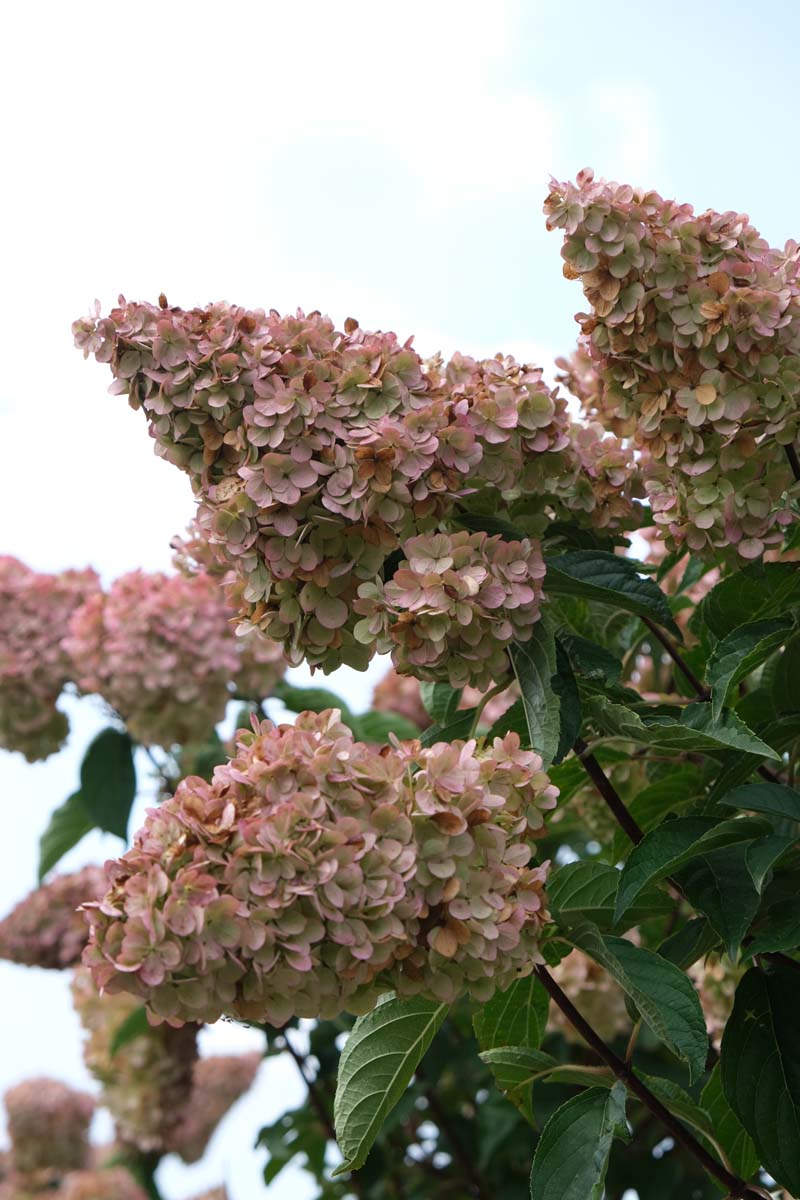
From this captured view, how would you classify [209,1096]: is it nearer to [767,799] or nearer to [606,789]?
[606,789]

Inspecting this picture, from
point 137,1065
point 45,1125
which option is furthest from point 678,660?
point 45,1125

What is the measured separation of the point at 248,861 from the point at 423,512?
1.29 feet

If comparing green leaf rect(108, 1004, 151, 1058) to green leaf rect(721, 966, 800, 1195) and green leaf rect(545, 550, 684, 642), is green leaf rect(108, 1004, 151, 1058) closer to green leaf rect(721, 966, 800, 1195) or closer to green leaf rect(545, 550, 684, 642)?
green leaf rect(721, 966, 800, 1195)

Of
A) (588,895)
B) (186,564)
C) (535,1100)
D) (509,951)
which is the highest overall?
(186,564)

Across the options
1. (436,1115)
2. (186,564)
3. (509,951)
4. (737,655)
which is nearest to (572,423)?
(737,655)

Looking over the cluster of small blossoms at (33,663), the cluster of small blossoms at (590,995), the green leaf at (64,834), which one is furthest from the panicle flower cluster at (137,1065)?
the cluster of small blossoms at (590,995)

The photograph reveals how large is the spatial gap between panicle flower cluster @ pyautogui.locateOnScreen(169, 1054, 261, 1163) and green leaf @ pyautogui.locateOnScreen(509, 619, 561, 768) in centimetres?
276

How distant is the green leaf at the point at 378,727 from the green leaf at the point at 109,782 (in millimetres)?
494

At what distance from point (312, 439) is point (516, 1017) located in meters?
0.65

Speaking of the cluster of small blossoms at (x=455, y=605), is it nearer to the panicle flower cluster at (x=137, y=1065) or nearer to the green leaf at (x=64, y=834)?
the green leaf at (x=64, y=834)

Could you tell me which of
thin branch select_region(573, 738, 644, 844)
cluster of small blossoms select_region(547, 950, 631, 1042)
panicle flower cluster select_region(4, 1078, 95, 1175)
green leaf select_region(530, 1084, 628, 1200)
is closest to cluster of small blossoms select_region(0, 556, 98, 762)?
cluster of small blossoms select_region(547, 950, 631, 1042)

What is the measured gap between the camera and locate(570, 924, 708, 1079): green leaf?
1124 millimetres

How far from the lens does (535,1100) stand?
Answer: 275cm

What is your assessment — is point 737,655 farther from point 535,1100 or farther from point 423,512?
point 535,1100
